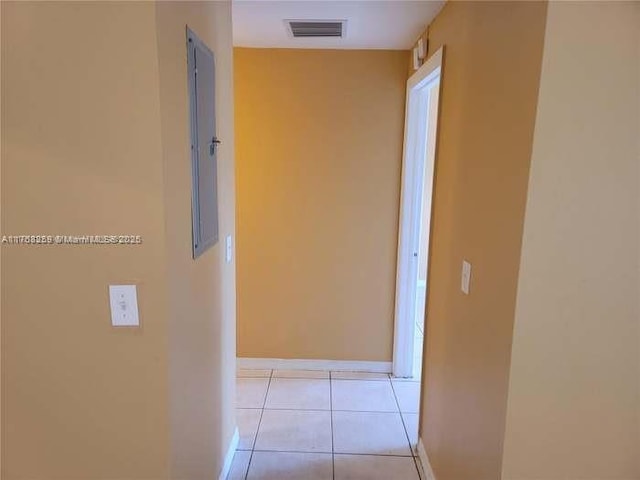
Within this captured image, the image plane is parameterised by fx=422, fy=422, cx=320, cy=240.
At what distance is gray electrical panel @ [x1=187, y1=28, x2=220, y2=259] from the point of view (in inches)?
54.4

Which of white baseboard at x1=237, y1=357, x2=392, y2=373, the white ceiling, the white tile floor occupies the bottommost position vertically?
the white tile floor

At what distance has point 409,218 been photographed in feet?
9.35

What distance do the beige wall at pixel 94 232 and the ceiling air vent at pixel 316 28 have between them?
1030mm

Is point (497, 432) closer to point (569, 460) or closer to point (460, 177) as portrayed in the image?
point (569, 460)

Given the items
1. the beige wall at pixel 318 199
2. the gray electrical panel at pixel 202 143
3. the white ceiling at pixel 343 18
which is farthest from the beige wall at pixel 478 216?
the gray electrical panel at pixel 202 143

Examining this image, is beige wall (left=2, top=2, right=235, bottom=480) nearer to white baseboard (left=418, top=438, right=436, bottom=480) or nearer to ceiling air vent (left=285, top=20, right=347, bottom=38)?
ceiling air vent (left=285, top=20, right=347, bottom=38)

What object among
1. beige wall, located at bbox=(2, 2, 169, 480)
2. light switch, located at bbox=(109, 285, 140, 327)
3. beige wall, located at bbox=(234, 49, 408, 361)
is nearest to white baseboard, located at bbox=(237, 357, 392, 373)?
beige wall, located at bbox=(234, 49, 408, 361)

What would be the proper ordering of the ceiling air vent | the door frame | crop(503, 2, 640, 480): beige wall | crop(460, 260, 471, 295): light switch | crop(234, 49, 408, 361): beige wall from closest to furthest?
crop(503, 2, 640, 480): beige wall
crop(460, 260, 471, 295): light switch
the ceiling air vent
the door frame
crop(234, 49, 408, 361): beige wall

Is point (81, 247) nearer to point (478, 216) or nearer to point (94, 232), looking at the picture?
point (94, 232)

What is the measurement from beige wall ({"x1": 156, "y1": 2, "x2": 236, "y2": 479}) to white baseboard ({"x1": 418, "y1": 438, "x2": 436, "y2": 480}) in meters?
1.00

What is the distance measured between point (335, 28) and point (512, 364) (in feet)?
6.48

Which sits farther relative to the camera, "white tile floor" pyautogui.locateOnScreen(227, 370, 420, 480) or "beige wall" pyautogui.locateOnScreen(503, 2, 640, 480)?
"white tile floor" pyautogui.locateOnScreen(227, 370, 420, 480)

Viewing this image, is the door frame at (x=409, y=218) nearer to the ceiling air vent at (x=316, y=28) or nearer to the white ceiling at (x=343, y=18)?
the white ceiling at (x=343, y=18)

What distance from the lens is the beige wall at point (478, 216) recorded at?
3.91 ft
